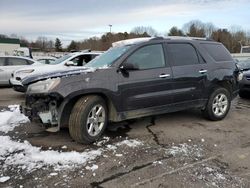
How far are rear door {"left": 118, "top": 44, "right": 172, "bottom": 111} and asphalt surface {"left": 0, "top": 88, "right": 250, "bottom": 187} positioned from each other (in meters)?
0.62

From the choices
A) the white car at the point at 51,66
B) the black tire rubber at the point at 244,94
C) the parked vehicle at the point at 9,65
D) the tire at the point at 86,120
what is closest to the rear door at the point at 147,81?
the tire at the point at 86,120

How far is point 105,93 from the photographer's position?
5.56 m

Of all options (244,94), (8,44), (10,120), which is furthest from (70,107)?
(8,44)

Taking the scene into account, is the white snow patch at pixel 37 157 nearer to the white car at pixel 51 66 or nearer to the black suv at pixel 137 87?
the black suv at pixel 137 87

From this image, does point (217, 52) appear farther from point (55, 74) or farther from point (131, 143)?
point (55, 74)

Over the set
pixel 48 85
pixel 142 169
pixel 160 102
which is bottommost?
pixel 142 169

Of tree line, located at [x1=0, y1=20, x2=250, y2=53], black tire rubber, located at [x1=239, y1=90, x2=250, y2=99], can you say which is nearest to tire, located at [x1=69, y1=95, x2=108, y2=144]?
black tire rubber, located at [x1=239, y1=90, x2=250, y2=99]

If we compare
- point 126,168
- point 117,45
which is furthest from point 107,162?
point 117,45

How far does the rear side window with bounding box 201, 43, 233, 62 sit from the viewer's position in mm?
7281

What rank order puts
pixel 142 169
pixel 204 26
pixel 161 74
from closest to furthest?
pixel 142 169 < pixel 161 74 < pixel 204 26

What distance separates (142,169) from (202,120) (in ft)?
10.9

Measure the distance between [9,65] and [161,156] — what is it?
10.9 m

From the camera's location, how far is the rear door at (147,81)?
582 cm

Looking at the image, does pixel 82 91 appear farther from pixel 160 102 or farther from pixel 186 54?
pixel 186 54
